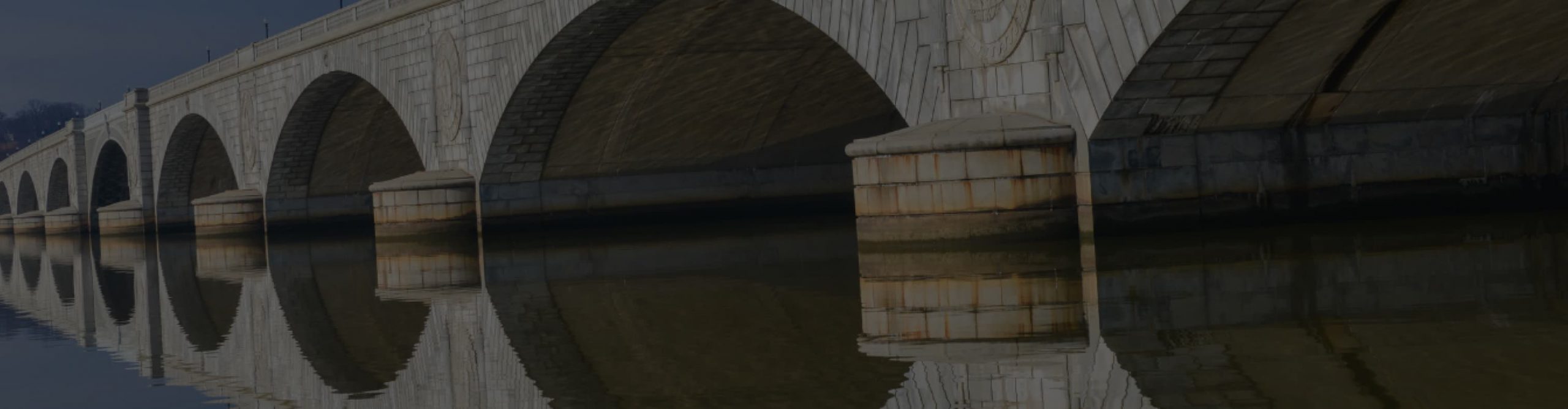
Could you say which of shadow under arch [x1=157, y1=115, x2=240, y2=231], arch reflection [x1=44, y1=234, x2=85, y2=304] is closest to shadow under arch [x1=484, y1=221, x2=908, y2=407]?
arch reflection [x1=44, y1=234, x2=85, y2=304]

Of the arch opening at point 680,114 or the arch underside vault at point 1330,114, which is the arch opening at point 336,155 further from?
the arch underside vault at point 1330,114

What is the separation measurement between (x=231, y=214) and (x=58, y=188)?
98.0ft

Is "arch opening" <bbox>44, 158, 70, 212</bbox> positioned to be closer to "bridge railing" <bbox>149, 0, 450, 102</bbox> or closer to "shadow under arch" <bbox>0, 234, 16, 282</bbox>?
"shadow under arch" <bbox>0, 234, 16, 282</bbox>

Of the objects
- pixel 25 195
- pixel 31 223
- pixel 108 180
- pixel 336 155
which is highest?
pixel 25 195

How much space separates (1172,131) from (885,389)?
7.35 meters

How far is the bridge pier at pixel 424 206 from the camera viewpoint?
2388cm

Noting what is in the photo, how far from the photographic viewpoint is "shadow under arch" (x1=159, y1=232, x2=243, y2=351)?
39.0 feet

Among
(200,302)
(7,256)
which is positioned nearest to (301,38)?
(7,256)

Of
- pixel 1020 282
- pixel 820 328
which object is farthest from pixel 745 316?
pixel 1020 282

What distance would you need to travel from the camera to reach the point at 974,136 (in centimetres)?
1311

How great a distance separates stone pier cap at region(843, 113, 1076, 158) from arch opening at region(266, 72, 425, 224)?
19.3 m

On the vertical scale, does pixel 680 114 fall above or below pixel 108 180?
below

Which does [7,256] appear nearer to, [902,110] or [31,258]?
[31,258]

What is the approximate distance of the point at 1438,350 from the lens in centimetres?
684
